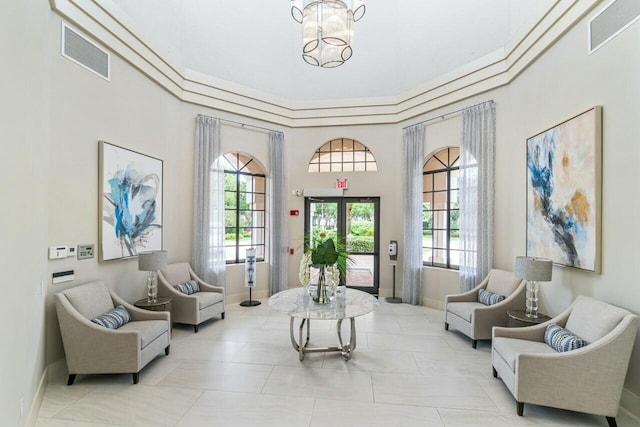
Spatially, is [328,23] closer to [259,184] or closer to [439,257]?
[259,184]

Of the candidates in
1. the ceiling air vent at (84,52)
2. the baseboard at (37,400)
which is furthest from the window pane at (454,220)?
the baseboard at (37,400)

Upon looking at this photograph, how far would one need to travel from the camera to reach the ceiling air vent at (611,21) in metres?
2.77

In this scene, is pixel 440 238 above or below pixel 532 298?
above

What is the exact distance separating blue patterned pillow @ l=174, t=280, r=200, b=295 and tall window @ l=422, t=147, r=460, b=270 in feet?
14.9

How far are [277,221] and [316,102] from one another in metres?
2.89

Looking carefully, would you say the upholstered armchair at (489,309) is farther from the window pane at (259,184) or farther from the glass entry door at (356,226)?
the window pane at (259,184)

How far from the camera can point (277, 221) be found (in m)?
6.85

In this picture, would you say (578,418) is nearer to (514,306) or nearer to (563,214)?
(514,306)

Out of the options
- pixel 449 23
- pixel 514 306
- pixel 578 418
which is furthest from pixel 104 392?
pixel 449 23

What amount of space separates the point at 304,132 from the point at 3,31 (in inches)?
220

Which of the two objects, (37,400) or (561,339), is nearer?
(37,400)

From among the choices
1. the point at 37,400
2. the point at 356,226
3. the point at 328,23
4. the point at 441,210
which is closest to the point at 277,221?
the point at 356,226

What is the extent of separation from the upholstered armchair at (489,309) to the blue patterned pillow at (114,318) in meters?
4.53

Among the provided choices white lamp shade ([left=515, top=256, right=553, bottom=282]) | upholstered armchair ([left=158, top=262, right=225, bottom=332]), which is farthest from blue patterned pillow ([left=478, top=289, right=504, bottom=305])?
upholstered armchair ([left=158, top=262, right=225, bottom=332])
